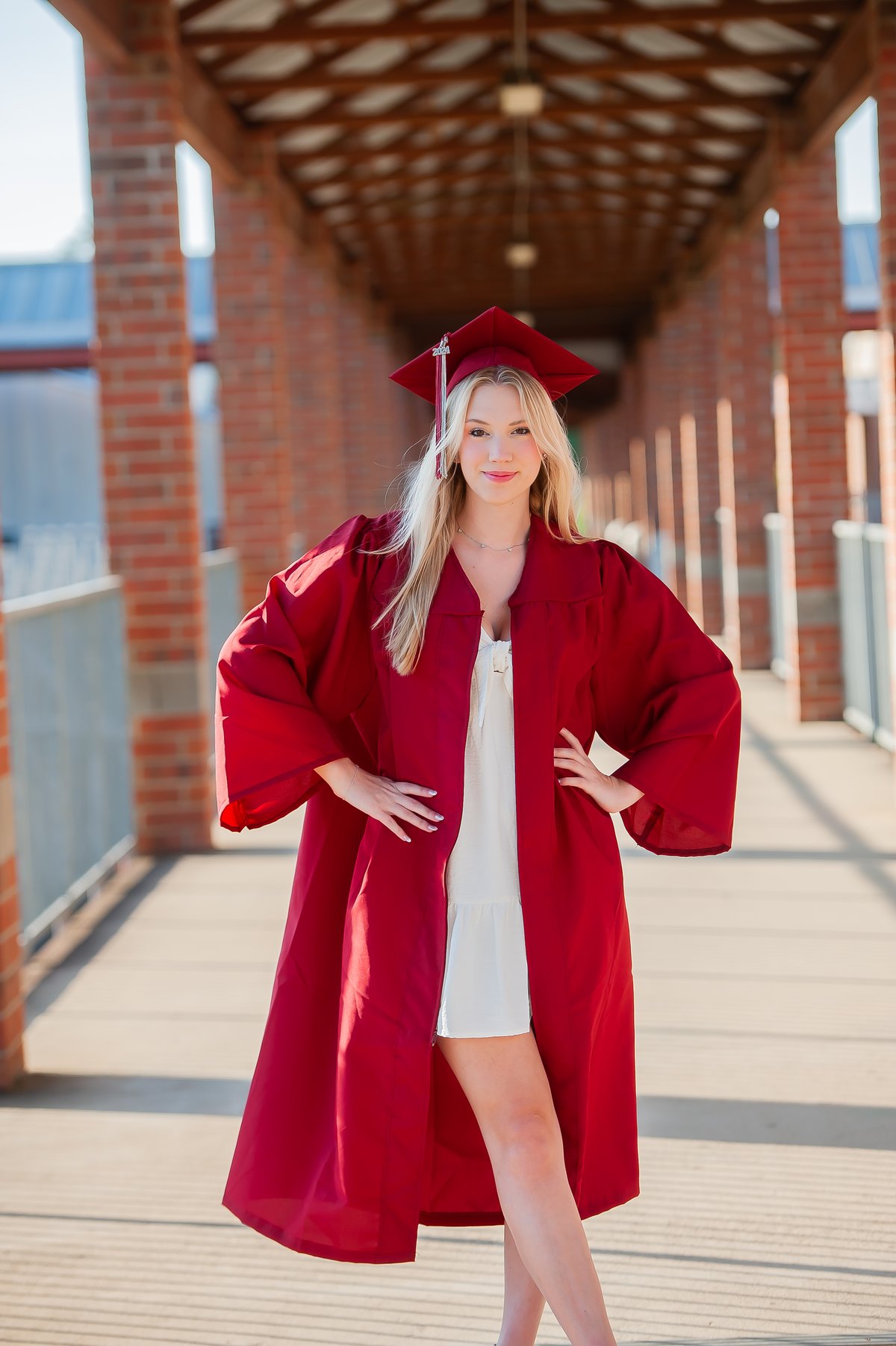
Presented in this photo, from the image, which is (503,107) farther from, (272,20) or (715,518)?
(715,518)

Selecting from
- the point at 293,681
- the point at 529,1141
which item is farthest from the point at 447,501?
the point at 529,1141

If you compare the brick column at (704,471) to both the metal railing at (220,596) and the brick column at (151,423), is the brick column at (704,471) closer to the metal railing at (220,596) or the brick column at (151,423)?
the metal railing at (220,596)

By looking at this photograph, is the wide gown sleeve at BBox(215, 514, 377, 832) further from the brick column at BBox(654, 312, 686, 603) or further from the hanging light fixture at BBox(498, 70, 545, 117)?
the brick column at BBox(654, 312, 686, 603)

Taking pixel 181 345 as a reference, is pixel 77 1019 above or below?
below

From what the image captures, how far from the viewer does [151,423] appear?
6.52 metres

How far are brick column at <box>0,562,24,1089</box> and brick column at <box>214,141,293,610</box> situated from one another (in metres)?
5.15

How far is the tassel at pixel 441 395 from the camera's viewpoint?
2.40 m

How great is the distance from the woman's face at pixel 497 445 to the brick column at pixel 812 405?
6.91m

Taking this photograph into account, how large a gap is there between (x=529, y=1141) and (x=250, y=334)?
745cm

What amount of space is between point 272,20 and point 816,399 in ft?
12.0

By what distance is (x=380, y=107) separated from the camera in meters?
10.2

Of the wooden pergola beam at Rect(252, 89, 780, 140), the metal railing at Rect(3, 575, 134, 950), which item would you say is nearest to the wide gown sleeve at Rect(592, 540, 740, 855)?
the metal railing at Rect(3, 575, 134, 950)

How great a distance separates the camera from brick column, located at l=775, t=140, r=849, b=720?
8.96m

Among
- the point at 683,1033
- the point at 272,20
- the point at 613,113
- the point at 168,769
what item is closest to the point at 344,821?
the point at 683,1033
